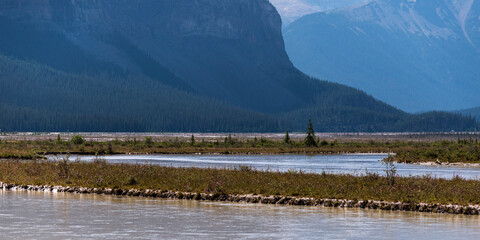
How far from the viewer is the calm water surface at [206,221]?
3159 centimetres

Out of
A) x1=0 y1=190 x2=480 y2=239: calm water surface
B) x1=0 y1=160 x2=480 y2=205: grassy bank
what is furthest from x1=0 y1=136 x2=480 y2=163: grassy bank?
x1=0 y1=190 x2=480 y2=239: calm water surface

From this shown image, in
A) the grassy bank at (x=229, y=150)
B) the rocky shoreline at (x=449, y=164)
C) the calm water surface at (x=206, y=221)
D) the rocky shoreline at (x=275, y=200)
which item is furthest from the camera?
the grassy bank at (x=229, y=150)

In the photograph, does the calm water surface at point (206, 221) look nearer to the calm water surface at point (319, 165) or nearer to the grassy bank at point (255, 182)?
the grassy bank at point (255, 182)

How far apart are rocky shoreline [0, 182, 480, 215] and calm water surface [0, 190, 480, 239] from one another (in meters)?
0.89

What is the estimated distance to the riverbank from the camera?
39.9 m

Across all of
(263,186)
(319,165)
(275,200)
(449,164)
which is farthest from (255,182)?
(449,164)

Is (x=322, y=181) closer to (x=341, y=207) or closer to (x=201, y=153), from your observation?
(x=341, y=207)

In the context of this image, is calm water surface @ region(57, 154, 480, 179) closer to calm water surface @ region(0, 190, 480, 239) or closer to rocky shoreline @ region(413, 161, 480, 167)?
rocky shoreline @ region(413, 161, 480, 167)

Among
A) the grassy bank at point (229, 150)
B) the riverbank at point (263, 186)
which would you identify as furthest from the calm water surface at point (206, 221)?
the grassy bank at point (229, 150)

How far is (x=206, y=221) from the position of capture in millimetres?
35312

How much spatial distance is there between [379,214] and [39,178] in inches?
938

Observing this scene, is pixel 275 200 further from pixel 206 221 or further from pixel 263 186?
pixel 206 221

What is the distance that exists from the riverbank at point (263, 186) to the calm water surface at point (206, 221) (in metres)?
1.24

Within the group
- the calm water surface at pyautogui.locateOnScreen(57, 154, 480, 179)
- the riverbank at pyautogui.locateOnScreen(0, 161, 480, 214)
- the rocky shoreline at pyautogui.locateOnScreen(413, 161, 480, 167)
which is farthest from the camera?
the rocky shoreline at pyautogui.locateOnScreen(413, 161, 480, 167)
